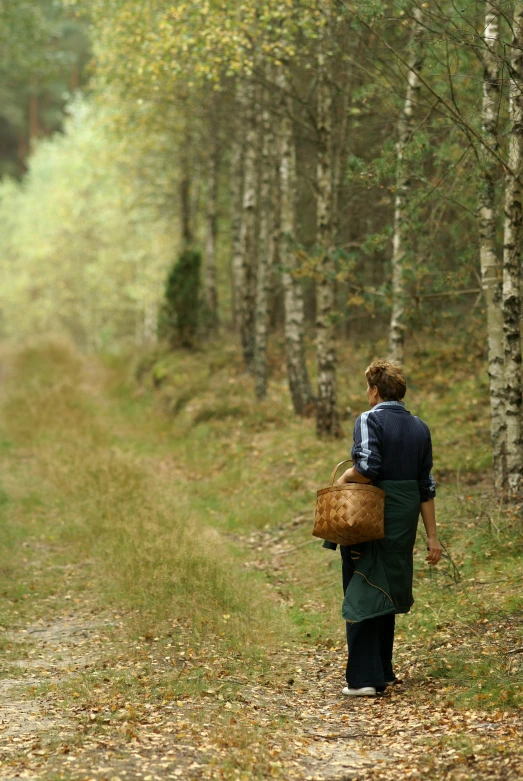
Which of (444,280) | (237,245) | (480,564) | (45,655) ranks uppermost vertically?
(237,245)

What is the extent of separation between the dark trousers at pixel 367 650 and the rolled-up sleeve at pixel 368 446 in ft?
1.96

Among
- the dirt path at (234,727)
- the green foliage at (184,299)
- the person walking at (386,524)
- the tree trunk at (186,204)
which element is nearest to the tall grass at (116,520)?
the dirt path at (234,727)

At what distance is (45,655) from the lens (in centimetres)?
683

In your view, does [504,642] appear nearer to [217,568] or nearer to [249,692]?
[249,692]

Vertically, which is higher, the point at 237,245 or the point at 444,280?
the point at 237,245

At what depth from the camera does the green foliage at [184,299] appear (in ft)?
71.8

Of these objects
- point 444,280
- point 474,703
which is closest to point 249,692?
point 474,703

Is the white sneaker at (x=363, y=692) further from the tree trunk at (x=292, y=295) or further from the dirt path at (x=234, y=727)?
the tree trunk at (x=292, y=295)

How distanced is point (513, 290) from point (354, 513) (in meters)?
3.48

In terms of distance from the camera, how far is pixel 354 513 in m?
5.48

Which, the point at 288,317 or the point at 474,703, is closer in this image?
the point at 474,703

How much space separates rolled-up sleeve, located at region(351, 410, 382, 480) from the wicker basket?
4.3 inches

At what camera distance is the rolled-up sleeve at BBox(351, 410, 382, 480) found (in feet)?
18.3

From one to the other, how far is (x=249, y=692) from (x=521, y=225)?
16.1 ft
